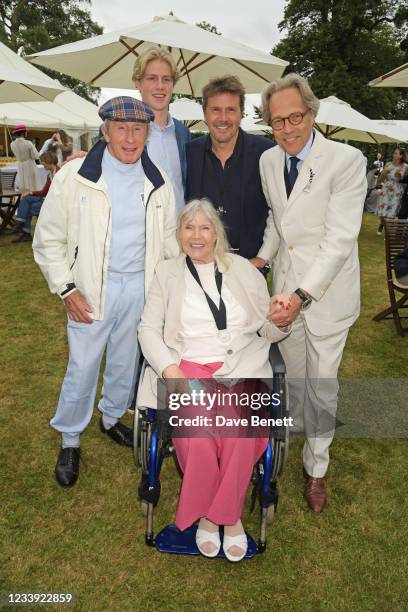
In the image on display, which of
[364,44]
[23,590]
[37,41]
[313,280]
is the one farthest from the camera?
[37,41]

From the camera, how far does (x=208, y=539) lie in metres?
2.33

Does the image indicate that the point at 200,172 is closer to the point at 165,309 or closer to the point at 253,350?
the point at 165,309

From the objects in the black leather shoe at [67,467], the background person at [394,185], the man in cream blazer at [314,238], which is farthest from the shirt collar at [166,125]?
the background person at [394,185]

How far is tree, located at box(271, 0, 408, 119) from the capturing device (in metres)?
26.2

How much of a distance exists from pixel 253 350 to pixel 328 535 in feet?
3.75

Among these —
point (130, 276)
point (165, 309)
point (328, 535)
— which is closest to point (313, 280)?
point (165, 309)

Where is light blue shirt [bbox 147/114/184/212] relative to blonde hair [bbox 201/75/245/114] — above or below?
below

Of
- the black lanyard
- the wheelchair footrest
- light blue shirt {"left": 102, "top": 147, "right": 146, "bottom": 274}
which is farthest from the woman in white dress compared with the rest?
the wheelchair footrest

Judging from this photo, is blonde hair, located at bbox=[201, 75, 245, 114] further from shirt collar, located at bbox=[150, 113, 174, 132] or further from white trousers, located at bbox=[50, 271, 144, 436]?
white trousers, located at bbox=[50, 271, 144, 436]

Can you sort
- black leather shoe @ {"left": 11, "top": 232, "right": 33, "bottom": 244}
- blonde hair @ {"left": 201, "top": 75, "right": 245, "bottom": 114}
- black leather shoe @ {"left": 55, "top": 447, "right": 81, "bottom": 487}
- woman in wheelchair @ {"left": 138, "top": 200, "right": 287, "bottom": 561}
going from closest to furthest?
woman in wheelchair @ {"left": 138, "top": 200, "right": 287, "bottom": 561} → blonde hair @ {"left": 201, "top": 75, "right": 245, "bottom": 114} → black leather shoe @ {"left": 55, "top": 447, "right": 81, "bottom": 487} → black leather shoe @ {"left": 11, "top": 232, "right": 33, "bottom": 244}

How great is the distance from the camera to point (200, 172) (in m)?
3.02

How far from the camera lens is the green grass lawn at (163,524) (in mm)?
2236

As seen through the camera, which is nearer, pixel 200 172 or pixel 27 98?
pixel 200 172

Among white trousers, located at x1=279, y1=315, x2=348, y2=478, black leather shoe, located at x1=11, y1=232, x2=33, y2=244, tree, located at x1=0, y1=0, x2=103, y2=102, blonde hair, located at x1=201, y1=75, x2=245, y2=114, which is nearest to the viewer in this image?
white trousers, located at x1=279, y1=315, x2=348, y2=478
